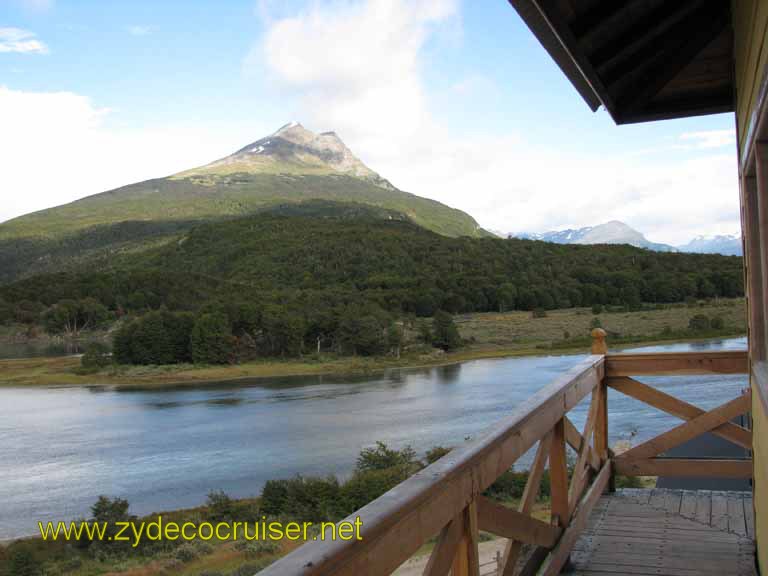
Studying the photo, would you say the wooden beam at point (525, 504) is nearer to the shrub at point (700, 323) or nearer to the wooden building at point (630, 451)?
the wooden building at point (630, 451)

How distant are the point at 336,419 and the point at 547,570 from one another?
2021 centimetres

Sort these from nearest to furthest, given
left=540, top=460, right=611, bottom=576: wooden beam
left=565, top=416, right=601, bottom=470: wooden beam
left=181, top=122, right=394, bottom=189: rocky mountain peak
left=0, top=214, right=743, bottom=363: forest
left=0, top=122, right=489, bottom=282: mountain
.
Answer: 1. left=540, top=460, right=611, bottom=576: wooden beam
2. left=565, top=416, right=601, bottom=470: wooden beam
3. left=0, top=214, right=743, bottom=363: forest
4. left=0, top=122, right=489, bottom=282: mountain
5. left=181, top=122, right=394, bottom=189: rocky mountain peak

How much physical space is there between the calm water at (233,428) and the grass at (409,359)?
269 cm

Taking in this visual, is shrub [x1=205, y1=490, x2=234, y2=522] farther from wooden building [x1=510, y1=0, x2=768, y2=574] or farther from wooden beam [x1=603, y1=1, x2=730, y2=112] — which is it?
wooden beam [x1=603, y1=1, x2=730, y2=112]

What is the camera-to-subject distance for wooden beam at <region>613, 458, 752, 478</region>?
331 cm

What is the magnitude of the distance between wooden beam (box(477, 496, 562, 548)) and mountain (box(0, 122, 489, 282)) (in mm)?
76379

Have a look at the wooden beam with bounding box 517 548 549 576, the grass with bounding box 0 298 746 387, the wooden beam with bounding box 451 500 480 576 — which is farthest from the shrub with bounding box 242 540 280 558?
the grass with bounding box 0 298 746 387

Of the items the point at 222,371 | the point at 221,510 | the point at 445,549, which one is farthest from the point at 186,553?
the point at 222,371

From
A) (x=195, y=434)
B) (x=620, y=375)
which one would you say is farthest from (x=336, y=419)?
(x=620, y=375)

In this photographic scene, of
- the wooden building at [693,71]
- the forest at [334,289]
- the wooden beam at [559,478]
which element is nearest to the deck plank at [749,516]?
the wooden building at [693,71]

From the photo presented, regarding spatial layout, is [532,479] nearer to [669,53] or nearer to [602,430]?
[602,430]

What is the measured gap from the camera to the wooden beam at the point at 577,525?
2344 mm

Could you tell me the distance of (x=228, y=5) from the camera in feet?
157

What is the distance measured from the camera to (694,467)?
3379 millimetres
